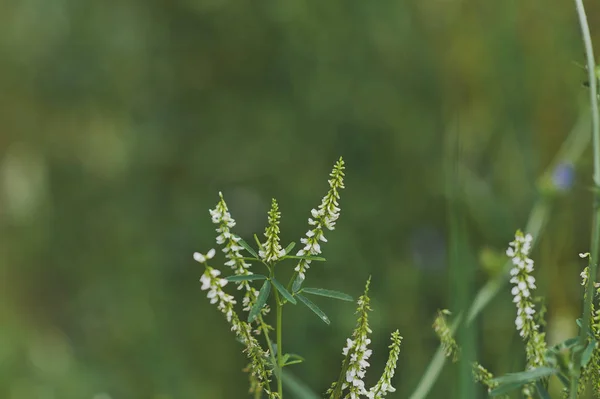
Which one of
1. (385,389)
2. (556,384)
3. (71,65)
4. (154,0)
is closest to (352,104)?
(154,0)

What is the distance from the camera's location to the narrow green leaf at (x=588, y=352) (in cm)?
68

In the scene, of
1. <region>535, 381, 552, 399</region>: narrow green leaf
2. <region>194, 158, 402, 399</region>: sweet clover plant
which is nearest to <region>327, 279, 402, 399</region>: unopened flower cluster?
<region>194, 158, 402, 399</region>: sweet clover plant

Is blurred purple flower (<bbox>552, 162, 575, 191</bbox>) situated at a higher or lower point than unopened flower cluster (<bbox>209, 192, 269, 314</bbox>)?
higher

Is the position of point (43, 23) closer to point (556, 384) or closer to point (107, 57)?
point (107, 57)

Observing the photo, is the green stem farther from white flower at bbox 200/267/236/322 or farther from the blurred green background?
the blurred green background

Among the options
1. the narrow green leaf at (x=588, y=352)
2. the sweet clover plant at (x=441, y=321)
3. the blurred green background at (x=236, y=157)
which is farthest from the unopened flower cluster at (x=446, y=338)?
the blurred green background at (x=236, y=157)

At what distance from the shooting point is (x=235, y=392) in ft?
8.25

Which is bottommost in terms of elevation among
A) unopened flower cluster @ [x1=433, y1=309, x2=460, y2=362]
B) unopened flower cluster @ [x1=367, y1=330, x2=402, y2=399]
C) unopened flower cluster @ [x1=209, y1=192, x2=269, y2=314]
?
unopened flower cluster @ [x1=367, y1=330, x2=402, y2=399]

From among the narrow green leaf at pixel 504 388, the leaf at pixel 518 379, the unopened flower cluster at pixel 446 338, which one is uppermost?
the unopened flower cluster at pixel 446 338

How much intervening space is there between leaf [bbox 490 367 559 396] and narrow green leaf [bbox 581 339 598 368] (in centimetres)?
2

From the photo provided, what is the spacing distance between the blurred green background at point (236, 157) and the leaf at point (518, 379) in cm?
122

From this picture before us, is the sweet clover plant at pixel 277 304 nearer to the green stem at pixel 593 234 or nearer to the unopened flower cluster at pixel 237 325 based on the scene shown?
the unopened flower cluster at pixel 237 325

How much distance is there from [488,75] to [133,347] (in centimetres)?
121

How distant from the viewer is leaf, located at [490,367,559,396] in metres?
0.68
